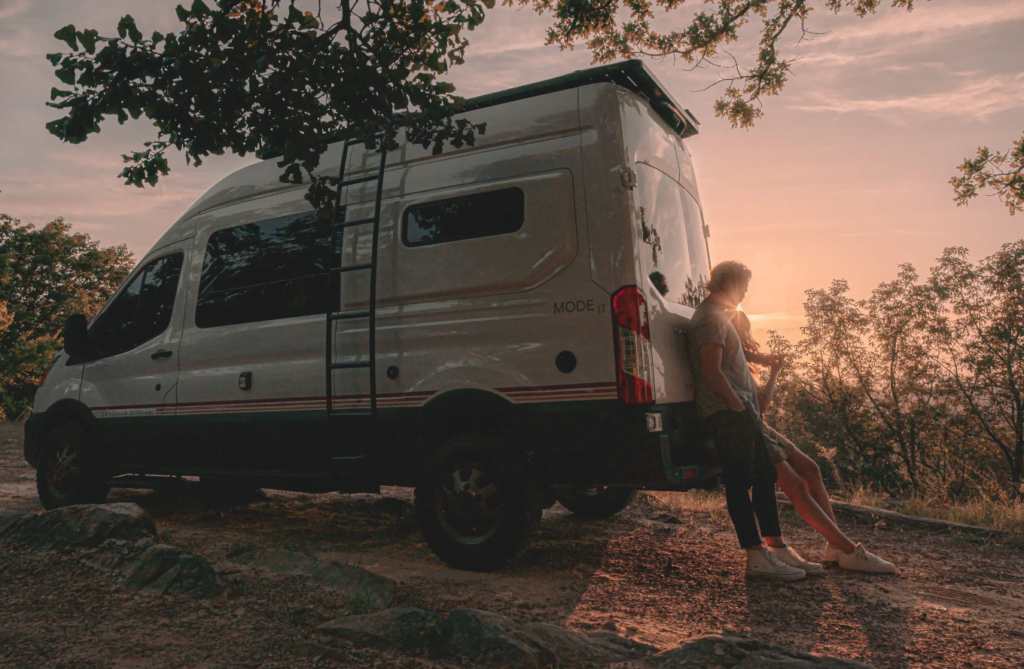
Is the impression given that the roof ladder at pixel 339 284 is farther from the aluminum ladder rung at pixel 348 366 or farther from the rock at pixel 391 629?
the rock at pixel 391 629

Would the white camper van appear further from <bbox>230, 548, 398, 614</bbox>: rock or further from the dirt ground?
<bbox>230, 548, 398, 614</bbox>: rock

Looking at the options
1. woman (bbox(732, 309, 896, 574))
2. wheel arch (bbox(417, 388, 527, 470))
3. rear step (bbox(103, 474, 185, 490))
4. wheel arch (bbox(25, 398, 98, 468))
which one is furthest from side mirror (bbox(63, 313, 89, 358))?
woman (bbox(732, 309, 896, 574))

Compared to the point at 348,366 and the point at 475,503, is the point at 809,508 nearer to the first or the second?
the point at 475,503

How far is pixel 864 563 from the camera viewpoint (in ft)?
14.9

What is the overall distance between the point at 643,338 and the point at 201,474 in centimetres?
366

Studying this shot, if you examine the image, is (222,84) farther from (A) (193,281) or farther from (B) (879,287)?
(B) (879,287)

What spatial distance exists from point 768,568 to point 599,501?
194 centimetres

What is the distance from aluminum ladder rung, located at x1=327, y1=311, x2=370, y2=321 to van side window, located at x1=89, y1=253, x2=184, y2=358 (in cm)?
190

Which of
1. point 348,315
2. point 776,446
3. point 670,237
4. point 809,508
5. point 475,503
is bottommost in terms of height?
point 809,508

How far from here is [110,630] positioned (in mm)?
3260

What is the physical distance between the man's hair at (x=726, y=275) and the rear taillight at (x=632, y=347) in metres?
0.69

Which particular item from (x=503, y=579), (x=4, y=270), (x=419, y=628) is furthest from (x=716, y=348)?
(x=4, y=270)

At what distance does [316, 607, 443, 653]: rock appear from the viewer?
2969mm

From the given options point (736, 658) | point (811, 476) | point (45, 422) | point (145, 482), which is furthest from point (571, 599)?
point (45, 422)
